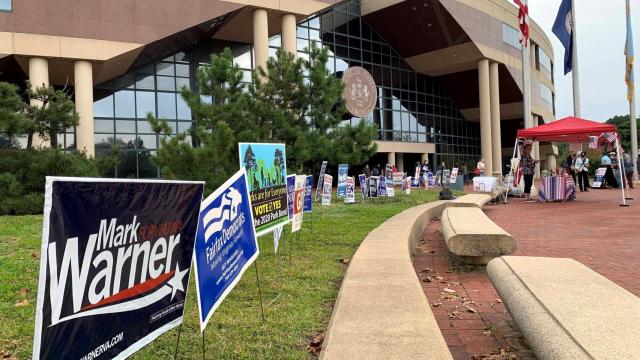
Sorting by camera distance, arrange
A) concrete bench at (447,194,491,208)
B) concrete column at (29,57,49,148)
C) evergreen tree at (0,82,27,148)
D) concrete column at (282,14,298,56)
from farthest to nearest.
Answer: concrete column at (282,14,298,56) → concrete column at (29,57,49,148) → evergreen tree at (0,82,27,148) → concrete bench at (447,194,491,208)

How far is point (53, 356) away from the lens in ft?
5.21

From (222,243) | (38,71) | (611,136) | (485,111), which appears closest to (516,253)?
(222,243)

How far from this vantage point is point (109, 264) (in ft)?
6.08

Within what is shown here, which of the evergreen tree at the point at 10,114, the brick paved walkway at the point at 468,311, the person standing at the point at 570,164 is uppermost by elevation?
the evergreen tree at the point at 10,114

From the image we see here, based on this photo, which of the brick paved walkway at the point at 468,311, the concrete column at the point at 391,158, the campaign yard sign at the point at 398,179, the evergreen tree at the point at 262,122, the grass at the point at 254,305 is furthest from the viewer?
the concrete column at the point at 391,158

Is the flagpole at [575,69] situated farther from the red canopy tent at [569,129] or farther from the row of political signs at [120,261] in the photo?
the row of political signs at [120,261]

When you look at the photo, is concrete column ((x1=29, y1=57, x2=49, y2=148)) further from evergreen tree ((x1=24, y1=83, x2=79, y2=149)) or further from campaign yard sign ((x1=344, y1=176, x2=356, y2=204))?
campaign yard sign ((x1=344, y1=176, x2=356, y2=204))

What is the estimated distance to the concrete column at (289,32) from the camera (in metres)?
23.5

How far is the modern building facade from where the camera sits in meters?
19.3

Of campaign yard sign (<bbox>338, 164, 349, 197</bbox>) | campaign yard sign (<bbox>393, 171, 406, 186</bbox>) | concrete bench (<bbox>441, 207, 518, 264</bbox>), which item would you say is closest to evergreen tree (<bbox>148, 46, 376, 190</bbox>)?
campaign yard sign (<bbox>338, 164, 349, 197</bbox>)

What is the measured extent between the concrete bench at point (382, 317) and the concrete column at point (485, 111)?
31033 mm

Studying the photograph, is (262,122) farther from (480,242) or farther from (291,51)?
(291,51)

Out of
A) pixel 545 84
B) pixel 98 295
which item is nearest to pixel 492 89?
pixel 545 84

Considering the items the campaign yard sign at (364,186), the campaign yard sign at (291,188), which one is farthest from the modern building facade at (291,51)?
the campaign yard sign at (291,188)
